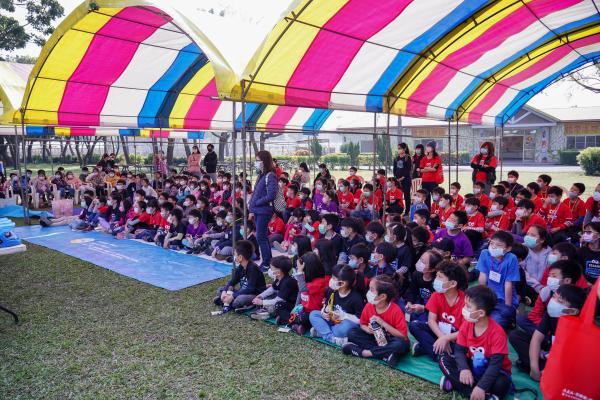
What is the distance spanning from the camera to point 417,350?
4.34 metres

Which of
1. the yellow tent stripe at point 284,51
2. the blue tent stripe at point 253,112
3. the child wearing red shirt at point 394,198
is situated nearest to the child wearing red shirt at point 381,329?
the yellow tent stripe at point 284,51

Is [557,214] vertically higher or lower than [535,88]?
lower

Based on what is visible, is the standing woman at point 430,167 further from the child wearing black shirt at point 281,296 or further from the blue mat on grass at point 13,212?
the blue mat on grass at point 13,212

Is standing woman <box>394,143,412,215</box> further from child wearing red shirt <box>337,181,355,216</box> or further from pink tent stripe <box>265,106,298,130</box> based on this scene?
pink tent stripe <box>265,106,298,130</box>

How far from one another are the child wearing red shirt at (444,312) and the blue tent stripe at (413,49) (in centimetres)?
420

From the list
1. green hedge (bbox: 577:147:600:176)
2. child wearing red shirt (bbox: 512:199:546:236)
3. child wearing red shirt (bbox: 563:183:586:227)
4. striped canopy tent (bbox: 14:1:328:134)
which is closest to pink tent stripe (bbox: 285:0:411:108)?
striped canopy tent (bbox: 14:1:328:134)

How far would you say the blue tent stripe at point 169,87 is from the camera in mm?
11484

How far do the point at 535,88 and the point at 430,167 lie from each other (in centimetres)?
449

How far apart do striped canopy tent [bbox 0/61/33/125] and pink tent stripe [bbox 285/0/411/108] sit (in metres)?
7.60

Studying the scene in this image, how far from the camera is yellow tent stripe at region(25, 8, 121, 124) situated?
27.9ft

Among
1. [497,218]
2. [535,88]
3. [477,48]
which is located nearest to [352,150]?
[535,88]

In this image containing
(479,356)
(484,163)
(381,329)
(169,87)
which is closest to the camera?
(479,356)

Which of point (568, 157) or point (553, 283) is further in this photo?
point (568, 157)

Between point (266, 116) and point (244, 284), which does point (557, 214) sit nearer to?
point (244, 284)
